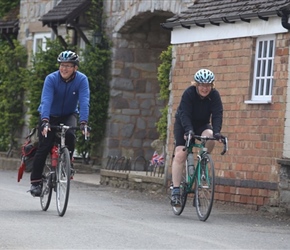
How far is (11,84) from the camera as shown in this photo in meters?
27.8

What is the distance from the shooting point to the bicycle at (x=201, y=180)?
12930 mm

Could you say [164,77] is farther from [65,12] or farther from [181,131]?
[181,131]

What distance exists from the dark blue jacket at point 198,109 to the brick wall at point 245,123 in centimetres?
251

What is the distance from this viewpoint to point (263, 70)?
16.5 meters

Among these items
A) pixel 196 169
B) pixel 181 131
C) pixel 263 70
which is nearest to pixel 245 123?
pixel 263 70

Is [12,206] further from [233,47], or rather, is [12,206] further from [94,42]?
[94,42]

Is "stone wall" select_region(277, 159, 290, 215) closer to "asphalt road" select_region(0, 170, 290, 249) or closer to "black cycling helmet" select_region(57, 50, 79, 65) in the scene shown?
"asphalt road" select_region(0, 170, 290, 249)

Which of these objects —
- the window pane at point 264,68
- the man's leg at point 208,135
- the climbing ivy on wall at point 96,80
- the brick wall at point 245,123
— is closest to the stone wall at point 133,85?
the climbing ivy on wall at point 96,80

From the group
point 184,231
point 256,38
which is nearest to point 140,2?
point 256,38

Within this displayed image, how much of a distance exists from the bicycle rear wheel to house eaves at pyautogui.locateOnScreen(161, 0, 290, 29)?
128 inches

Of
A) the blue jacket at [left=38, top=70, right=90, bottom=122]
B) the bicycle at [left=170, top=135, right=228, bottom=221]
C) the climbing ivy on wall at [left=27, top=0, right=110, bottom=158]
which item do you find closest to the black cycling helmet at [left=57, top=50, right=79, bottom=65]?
the blue jacket at [left=38, top=70, right=90, bottom=122]

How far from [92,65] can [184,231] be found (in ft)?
41.3

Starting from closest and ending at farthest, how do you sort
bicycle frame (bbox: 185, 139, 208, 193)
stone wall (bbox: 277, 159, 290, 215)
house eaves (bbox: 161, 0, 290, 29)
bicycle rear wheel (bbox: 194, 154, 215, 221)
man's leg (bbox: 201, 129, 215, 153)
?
bicycle rear wheel (bbox: 194, 154, 215, 221), bicycle frame (bbox: 185, 139, 208, 193), man's leg (bbox: 201, 129, 215, 153), stone wall (bbox: 277, 159, 290, 215), house eaves (bbox: 161, 0, 290, 29)

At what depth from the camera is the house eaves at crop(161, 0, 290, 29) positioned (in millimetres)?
15918
